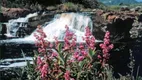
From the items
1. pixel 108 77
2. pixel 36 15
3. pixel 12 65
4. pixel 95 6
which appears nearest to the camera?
pixel 108 77

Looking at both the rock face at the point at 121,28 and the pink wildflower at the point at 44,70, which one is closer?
the pink wildflower at the point at 44,70

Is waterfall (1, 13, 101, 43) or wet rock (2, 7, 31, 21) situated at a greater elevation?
wet rock (2, 7, 31, 21)

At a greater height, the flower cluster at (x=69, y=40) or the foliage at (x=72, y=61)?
the flower cluster at (x=69, y=40)

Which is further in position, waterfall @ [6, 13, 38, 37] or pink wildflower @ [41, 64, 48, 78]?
waterfall @ [6, 13, 38, 37]

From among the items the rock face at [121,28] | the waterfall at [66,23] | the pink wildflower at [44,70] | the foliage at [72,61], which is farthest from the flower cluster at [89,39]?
the waterfall at [66,23]

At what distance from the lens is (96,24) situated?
10617mm

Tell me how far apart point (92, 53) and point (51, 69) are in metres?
0.26

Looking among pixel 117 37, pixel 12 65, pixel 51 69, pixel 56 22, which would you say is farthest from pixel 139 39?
pixel 51 69

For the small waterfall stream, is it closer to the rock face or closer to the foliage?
the rock face

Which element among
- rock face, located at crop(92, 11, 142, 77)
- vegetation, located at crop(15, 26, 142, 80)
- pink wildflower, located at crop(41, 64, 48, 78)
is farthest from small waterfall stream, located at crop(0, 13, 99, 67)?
pink wildflower, located at crop(41, 64, 48, 78)

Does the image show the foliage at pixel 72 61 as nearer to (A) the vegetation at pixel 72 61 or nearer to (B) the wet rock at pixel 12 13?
(A) the vegetation at pixel 72 61

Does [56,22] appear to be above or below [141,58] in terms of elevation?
above

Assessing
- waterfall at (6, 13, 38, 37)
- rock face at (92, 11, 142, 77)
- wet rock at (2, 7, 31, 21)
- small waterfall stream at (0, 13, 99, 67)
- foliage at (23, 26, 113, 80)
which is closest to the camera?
foliage at (23, 26, 113, 80)

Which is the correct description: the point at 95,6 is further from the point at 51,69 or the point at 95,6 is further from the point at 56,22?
the point at 51,69
